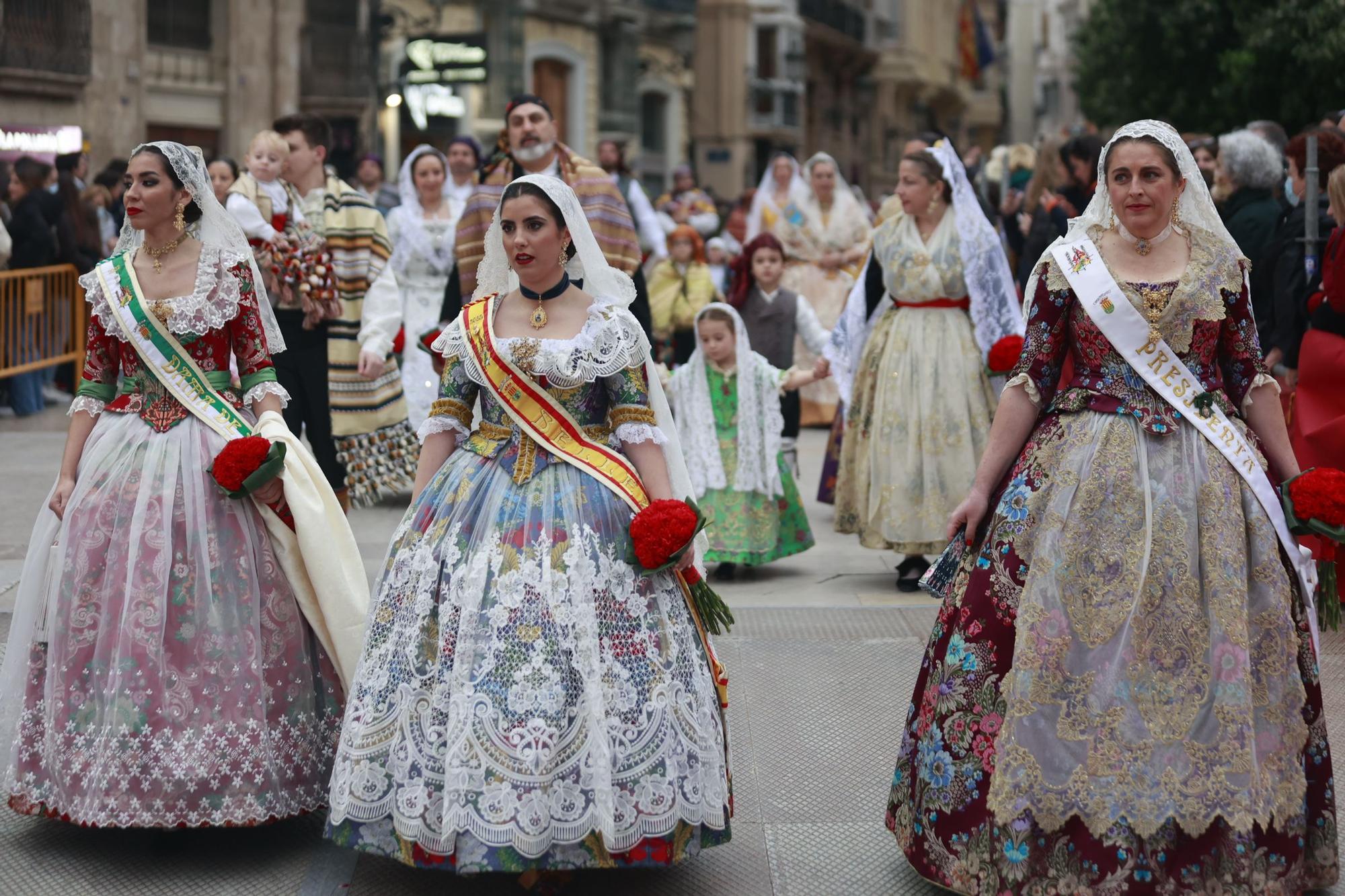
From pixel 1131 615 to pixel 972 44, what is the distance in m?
58.5

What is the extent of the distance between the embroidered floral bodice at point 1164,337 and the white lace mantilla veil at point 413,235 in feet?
22.7

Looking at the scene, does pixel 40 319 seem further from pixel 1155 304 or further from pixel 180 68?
pixel 1155 304

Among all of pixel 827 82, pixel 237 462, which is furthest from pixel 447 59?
pixel 827 82

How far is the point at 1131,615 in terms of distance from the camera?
155 inches

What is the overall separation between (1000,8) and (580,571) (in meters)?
79.2

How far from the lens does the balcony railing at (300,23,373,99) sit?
24719mm

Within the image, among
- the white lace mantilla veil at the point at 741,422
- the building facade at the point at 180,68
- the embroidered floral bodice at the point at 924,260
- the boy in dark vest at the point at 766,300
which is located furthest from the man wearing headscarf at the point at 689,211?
the embroidered floral bodice at the point at 924,260

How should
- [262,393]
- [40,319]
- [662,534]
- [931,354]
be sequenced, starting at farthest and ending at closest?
[40,319], [931,354], [262,393], [662,534]

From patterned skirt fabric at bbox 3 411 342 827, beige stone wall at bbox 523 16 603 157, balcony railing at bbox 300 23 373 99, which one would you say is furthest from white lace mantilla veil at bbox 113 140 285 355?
beige stone wall at bbox 523 16 603 157

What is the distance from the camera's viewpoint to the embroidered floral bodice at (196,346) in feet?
15.6

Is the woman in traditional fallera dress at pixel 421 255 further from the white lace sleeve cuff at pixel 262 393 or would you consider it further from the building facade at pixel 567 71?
the building facade at pixel 567 71

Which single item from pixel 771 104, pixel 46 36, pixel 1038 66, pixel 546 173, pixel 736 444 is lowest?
pixel 736 444

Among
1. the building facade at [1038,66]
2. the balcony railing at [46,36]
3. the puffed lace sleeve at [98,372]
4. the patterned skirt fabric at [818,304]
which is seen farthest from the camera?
the building facade at [1038,66]

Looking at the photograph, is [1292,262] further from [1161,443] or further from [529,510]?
[529,510]
